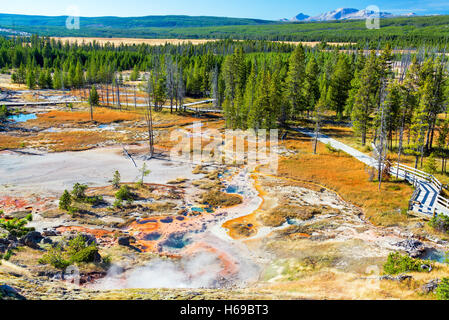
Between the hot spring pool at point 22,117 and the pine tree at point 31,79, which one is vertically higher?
the pine tree at point 31,79

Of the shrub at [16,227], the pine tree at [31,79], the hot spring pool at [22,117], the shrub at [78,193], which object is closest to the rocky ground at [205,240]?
the shrub at [16,227]

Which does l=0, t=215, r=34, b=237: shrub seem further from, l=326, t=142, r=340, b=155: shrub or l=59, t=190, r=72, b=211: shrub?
l=326, t=142, r=340, b=155: shrub

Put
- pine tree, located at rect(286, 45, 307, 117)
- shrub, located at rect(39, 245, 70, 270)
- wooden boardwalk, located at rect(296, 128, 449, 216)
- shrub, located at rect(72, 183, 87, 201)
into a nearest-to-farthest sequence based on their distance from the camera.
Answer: shrub, located at rect(39, 245, 70, 270) → wooden boardwalk, located at rect(296, 128, 449, 216) → shrub, located at rect(72, 183, 87, 201) → pine tree, located at rect(286, 45, 307, 117)

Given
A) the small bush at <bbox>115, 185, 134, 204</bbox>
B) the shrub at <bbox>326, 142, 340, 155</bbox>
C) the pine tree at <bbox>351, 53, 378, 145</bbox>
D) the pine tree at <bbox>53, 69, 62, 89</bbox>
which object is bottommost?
the small bush at <bbox>115, 185, 134, 204</bbox>

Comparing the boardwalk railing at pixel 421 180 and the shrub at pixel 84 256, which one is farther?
the boardwalk railing at pixel 421 180

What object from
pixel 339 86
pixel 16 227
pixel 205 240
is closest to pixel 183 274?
pixel 205 240

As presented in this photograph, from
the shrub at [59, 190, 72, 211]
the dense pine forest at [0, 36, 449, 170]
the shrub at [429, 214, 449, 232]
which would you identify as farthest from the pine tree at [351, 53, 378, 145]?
the shrub at [59, 190, 72, 211]

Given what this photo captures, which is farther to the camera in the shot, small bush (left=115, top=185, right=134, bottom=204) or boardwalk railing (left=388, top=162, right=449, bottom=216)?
small bush (left=115, top=185, right=134, bottom=204)

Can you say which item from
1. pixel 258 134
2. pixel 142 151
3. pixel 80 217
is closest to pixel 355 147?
Answer: pixel 258 134

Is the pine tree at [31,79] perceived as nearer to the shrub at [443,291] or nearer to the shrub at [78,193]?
the shrub at [78,193]
